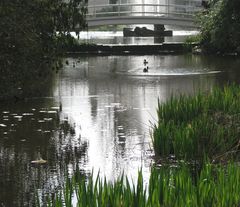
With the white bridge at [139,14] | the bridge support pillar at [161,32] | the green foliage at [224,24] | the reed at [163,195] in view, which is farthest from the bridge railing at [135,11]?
the reed at [163,195]

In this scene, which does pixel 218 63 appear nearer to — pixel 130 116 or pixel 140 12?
pixel 140 12

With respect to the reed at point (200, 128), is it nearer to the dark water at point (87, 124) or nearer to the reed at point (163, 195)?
the dark water at point (87, 124)

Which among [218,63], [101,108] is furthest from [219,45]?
[101,108]

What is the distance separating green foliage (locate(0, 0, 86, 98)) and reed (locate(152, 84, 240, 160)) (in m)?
2.28

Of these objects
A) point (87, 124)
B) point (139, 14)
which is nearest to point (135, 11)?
point (139, 14)

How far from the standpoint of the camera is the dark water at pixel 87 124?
9.80 metres

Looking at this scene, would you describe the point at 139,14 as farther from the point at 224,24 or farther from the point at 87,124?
the point at 87,124

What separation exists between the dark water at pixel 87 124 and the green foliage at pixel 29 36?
139cm

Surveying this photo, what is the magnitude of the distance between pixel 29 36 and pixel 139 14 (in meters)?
29.1

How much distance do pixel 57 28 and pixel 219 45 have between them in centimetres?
2066

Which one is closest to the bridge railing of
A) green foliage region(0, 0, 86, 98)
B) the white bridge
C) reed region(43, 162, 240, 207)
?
the white bridge

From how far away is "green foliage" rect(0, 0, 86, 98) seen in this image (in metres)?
10.0

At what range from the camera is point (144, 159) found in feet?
34.6

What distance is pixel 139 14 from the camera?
39000mm
